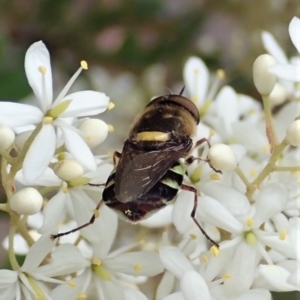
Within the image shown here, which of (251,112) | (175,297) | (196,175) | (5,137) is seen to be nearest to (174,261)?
(175,297)

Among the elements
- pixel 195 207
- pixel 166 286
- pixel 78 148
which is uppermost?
pixel 78 148

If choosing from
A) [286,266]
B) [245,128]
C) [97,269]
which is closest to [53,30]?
[245,128]

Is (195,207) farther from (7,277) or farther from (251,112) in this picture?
(251,112)

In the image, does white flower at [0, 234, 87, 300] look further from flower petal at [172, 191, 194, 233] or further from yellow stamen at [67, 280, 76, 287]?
flower petal at [172, 191, 194, 233]

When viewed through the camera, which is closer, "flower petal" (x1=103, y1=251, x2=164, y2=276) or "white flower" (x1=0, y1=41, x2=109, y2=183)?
"white flower" (x1=0, y1=41, x2=109, y2=183)

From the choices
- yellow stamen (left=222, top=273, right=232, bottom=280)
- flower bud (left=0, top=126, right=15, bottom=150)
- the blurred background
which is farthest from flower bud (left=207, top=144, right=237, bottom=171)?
the blurred background
